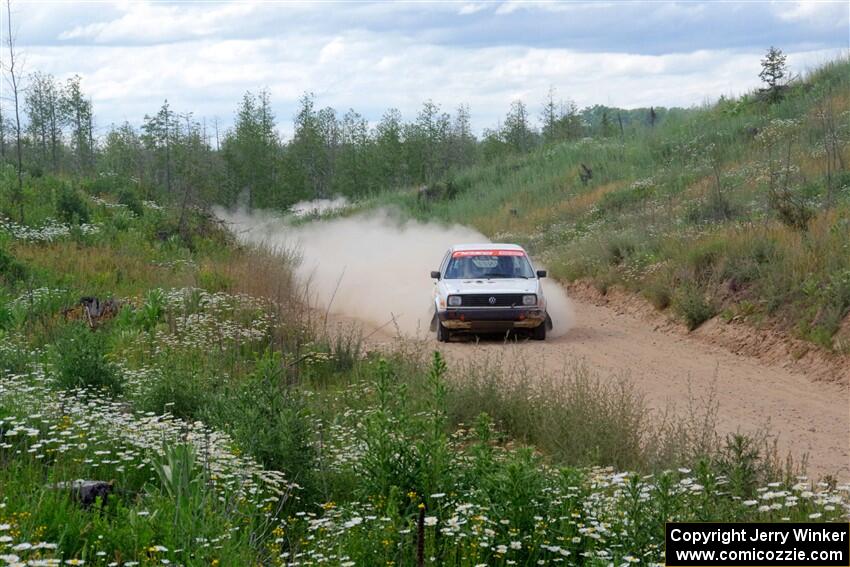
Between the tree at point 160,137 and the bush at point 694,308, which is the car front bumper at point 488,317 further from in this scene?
the tree at point 160,137

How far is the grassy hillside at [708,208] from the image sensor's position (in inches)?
672

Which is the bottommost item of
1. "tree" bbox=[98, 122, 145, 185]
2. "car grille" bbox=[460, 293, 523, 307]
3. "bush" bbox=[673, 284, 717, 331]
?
"bush" bbox=[673, 284, 717, 331]

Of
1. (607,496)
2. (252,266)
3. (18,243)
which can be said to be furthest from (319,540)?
(18,243)

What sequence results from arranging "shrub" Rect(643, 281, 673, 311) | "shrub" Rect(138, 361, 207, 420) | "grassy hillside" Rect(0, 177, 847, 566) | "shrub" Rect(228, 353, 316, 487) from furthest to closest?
"shrub" Rect(643, 281, 673, 311), "shrub" Rect(138, 361, 207, 420), "shrub" Rect(228, 353, 316, 487), "grassy hillside" Rect(0, 177, 847, 566)

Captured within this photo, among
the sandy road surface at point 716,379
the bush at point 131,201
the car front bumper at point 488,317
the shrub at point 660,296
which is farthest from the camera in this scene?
the bush at point 131,201

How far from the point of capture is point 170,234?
26484mm

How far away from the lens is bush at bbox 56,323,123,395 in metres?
10.2

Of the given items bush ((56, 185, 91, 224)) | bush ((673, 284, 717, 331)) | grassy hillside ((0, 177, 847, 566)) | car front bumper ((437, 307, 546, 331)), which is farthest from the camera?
bush ((56, 185, 91, 224))

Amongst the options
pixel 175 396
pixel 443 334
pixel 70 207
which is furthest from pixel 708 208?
pixel 175 396

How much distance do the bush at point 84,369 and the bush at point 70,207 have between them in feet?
52.5

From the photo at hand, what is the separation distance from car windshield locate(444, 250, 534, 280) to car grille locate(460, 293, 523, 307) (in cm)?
102

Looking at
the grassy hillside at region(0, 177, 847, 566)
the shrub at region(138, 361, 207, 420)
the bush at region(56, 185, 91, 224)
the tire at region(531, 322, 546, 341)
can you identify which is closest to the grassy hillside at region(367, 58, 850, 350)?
the tire at region(531, 322, 546, 341)

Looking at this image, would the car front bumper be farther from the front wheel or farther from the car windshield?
the car windshield

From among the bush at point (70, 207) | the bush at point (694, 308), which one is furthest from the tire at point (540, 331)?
the bush at point (70, 207)
